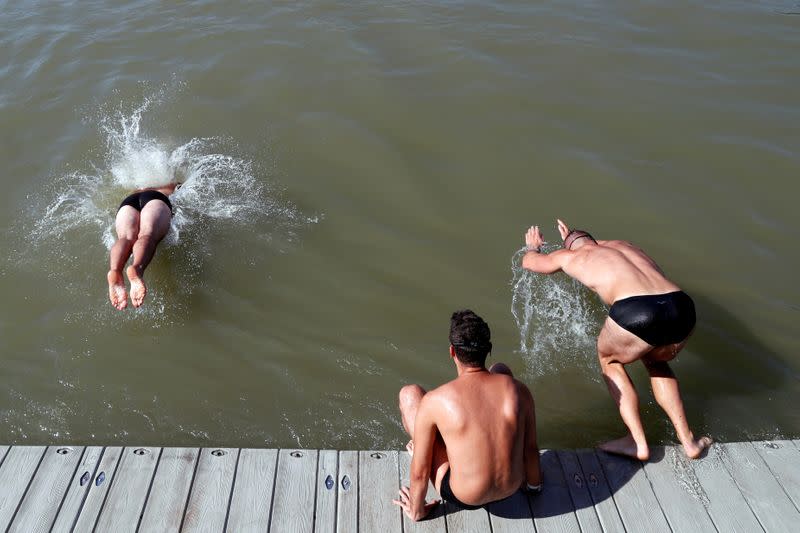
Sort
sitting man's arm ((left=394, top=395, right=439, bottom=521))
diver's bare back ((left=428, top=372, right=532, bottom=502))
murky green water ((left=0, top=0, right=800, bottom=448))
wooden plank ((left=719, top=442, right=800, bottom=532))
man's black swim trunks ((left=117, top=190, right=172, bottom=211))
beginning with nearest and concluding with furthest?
1. diver's bare back ((left=428, top=372, right=532, bottom=502))
2. sitting man's arm ((left=394, top=395, right=439, bottom=521))
3. wooden plank ((left=719, top=442, right=800, bottom=532))
4. murky green water ((left=0, top=0, right=800, bottom=448))
5. man's black swim trunks ((left=117, top=190, right=172, bottom=211))

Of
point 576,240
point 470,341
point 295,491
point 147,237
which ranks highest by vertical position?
point 470,341

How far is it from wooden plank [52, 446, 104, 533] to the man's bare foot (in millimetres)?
1277

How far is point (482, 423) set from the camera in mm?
3547

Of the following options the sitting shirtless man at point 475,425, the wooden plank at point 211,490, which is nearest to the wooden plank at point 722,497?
the sitting shirtless man at point 475,425

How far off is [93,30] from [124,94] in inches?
91.4

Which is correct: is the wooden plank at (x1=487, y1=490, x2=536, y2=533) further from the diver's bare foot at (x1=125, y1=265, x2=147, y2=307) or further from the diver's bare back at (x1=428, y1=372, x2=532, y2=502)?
the diver's bare foot at (x1=125, y1=265, x2=147, y2=307)

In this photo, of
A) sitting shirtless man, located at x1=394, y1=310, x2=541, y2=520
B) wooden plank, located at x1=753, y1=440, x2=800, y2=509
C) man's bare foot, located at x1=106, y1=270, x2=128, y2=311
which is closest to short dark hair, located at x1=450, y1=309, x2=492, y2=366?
sitting shirtless man, located at x1=394, y1=310, x2=541, y2=520

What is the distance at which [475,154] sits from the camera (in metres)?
7.91

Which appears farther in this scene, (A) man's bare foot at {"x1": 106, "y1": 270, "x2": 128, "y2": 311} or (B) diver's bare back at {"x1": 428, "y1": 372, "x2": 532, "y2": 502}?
(A) man's bare foot at {"x1": 106, "y1": 270, "x2": 128, "y2": 311}

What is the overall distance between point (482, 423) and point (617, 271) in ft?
6.32

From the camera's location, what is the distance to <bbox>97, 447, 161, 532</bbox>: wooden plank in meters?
4.12

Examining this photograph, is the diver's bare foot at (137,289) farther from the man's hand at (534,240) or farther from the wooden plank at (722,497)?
the wooden plank at (722,497)

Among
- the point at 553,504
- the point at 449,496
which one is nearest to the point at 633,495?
the point at 553,504

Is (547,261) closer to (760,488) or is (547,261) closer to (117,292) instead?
(760,488)
